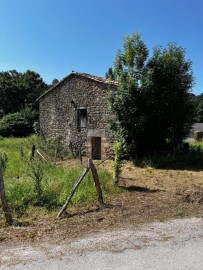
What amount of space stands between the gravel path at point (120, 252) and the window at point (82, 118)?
13719mm

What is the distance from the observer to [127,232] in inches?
236

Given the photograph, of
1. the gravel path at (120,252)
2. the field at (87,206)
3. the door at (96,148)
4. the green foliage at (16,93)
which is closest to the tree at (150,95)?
the door at (96,148)

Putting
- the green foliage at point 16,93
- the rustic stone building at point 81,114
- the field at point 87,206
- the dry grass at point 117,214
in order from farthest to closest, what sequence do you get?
1. the green foliage at point 16,93
2. the rustic stone building at point 81,114
3. the field at point 87,206
4. the dry grass at point 117,214

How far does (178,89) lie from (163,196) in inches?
354

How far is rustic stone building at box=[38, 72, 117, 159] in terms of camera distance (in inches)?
719

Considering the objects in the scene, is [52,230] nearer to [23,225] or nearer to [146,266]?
[23,225]

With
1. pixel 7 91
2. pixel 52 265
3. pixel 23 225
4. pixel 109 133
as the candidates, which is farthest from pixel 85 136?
pixel 7 91

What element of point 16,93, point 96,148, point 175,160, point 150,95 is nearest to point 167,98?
point 150,95

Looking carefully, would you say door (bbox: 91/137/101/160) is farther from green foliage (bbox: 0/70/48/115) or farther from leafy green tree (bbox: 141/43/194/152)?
green foliage (bbox: 0/70/48/115)

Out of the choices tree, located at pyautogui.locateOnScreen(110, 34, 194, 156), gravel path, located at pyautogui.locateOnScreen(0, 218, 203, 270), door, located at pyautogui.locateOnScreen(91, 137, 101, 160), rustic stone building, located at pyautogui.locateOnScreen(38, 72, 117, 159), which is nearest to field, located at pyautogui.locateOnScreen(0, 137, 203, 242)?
gravel path, located at pyautogui.locateOnScreen(0, 218, 203, 270)

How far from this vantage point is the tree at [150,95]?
52.9 ft

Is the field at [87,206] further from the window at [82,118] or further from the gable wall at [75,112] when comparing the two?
the window at [82,118]

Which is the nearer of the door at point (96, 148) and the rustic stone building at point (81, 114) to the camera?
the rustic stone building at point (81, 114)

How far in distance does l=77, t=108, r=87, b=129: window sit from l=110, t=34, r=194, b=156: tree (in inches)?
129
